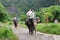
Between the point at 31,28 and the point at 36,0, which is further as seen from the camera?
the point at 36,0

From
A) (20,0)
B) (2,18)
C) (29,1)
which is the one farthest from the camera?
(20,0)

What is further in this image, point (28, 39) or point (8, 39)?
point (28, 39)

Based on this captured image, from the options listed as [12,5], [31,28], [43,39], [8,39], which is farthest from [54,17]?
[12,5]

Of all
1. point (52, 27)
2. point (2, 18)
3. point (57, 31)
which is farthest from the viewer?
point (2, 18)

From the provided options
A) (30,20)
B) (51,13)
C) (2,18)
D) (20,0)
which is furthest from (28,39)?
(20,0)

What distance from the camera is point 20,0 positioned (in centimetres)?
7600

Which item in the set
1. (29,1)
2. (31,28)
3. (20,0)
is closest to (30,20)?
(31,28)

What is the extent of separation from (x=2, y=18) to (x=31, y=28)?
32533mm

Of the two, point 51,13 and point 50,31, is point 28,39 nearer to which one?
point 50,31

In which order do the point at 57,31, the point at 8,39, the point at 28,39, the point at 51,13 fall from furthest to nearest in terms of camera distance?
the point at 51,13, the point at 57,31, the point at 28,39, the point at 8,39

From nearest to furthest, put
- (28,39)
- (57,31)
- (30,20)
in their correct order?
(28,39), (30,20), (57,31)

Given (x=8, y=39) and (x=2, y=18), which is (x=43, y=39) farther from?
(x=2, y=18)

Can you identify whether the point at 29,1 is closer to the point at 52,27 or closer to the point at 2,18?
the point at 2,18

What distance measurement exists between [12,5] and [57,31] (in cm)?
6160
